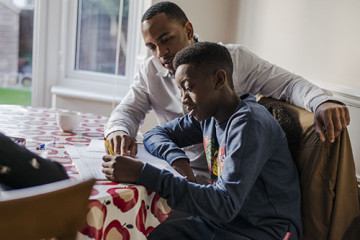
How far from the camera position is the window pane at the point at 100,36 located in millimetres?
3207

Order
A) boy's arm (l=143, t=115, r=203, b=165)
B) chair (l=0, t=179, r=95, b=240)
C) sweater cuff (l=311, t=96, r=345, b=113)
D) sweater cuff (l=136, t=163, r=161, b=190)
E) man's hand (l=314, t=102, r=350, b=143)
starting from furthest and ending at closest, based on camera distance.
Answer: boy's arm (l=143, t=115, r=203, b=165) < sweater cuff (l=311, t=96, r=345, b=113) < man's hand (l=314, t=102, r=350, b=143) < sweater cuff (l=136, t=163, r=161, b=190) < chair (l=0, t=179, r=95, b=240)

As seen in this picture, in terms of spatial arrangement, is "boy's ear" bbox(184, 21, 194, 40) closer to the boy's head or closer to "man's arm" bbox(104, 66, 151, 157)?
"man's arm" bbox(104, 66, 151, 157)

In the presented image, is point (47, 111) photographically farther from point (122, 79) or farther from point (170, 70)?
point (122, 79)

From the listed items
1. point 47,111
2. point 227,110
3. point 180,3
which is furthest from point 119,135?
point 180,3

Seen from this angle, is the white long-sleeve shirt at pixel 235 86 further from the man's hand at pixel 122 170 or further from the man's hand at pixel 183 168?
the man's hand at pixel 122 170

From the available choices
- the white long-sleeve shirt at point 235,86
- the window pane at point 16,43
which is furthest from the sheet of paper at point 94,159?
the window pane at point 16,43

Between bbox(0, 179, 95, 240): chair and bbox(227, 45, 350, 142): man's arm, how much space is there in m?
0.72

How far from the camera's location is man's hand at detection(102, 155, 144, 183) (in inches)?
44.5

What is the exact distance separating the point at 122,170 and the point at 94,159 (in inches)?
8.2

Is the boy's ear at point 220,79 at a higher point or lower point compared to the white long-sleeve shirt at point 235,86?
higher

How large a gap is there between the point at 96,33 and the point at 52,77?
0.45 metres

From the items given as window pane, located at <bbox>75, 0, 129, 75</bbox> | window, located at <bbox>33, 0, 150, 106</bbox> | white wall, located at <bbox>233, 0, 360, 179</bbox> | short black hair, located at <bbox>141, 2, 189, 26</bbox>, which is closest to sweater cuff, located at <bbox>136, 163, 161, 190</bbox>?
short black hair, located at <bbox>141, 2, 189, 26</bbox>

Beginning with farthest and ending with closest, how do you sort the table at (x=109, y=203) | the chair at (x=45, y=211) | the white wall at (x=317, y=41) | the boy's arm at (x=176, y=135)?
1. the white wall at (x=317, y=41)
2. the boy's arm at (x=176, y=135)
3. the table at (x=109, y=203)
4. the chair at (x=45, y=211)

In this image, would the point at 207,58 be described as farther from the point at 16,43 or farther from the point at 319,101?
the point at 16,43
